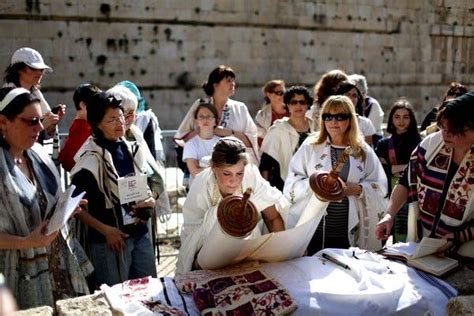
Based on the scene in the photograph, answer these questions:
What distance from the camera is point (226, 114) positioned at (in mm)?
5152

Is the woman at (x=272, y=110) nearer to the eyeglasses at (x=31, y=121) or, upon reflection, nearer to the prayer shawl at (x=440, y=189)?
the prayer shawl at (x=440, y=189)

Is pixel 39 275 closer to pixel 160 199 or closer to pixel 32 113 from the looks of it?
pixel 32 113

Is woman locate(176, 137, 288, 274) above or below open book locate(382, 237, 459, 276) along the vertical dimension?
above

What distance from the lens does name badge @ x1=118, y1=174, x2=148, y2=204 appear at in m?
3.27

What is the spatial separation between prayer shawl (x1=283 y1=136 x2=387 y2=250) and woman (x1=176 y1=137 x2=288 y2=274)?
0.55 m

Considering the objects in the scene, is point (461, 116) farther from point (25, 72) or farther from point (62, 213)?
point (25, 72)

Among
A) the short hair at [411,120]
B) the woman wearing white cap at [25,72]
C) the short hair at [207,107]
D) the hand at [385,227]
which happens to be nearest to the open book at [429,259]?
the hand at [385,227]

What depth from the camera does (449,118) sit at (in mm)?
2742

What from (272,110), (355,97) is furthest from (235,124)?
(355,97)

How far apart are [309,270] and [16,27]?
27.6ft

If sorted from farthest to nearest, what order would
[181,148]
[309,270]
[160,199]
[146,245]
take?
[181,148] → [160,199] → [146,245] → [309,270]

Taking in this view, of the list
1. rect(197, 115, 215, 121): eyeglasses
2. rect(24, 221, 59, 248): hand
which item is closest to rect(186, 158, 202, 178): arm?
rect(197, 115, 215, 121): eyeglasses

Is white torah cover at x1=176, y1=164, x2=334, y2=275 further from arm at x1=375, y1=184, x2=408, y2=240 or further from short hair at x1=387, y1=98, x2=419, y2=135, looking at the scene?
short hair at x1=387, y1=98, x2=419, y2=135

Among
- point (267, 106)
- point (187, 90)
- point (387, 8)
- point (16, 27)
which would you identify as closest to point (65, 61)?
point (16, 27)
